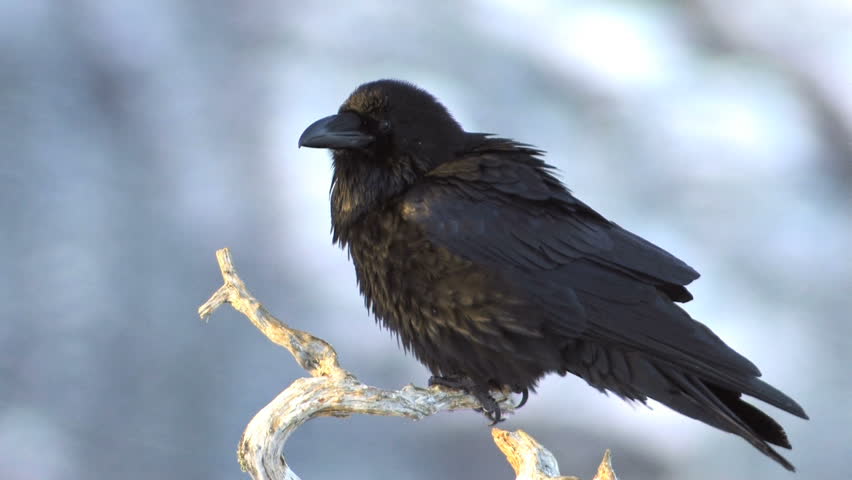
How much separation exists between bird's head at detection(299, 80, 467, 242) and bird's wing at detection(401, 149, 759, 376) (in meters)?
0.11

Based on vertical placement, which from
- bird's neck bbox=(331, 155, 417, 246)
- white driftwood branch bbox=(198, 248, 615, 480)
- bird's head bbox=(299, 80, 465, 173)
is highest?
bird's head bbox=(299, 80, 465, 173)

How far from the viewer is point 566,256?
3.09 meters

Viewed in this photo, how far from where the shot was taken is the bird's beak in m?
3.22

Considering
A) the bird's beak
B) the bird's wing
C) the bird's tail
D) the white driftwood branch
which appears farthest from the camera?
the bird's beak

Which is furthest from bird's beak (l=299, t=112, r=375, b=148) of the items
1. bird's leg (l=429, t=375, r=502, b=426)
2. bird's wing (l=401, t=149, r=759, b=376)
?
bird's leg (l=429, t=375, r=502, b=426)

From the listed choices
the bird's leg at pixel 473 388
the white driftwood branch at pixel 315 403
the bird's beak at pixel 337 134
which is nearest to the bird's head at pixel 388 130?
the bird's beak at pixel 337 134

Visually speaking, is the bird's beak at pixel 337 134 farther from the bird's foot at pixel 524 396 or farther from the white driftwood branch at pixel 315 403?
the bird's foot at pixel 524 396

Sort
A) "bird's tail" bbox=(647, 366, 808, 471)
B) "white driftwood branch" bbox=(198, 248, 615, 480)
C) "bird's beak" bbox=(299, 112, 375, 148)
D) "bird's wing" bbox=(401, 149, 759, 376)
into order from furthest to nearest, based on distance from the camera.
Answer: "bird's beak" bbox=(299, 112, 375, 148), "bird's wing" bbox=(401, 149, 759, 376), "bird's tail" bbox=(647, 366, 808, 471), "white driftwood branch" bbox=(198, 248, 615, 480)

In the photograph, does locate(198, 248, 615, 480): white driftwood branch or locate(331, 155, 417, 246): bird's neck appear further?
locate(331, 155, 417, 246): bird's neck

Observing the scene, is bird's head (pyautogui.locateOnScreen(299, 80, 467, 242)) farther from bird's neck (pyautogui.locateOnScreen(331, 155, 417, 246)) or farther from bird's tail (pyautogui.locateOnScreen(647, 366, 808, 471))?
bird's tail (pyautogui.locateOnScreen(647, 366, 808, 471))

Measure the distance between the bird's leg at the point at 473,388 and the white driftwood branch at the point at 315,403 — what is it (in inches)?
0.9

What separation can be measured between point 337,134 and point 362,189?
0.68ft

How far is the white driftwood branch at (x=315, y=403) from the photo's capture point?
2771mm

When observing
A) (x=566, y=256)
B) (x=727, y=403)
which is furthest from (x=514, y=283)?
(x=727, y=403)
